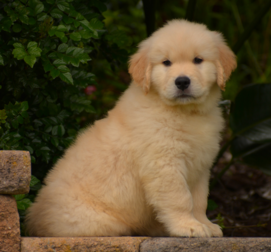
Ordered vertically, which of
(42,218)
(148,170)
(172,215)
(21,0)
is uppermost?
(21,0)

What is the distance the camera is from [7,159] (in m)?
2.04

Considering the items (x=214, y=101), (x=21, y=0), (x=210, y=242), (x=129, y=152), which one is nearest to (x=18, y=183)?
(x=129, y=152)

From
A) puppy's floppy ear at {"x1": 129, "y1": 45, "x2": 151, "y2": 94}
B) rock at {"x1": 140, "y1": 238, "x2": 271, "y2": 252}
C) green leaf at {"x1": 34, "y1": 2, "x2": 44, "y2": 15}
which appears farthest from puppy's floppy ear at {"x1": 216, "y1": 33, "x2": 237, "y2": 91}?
green leaf at {"x1": 34, "y1": 2, "x2": 44, "y2": 15}

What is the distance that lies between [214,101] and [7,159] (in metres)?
1.58

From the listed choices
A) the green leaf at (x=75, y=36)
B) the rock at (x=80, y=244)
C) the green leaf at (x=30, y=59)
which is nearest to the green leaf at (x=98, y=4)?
the green leaf at (x=75, y=36)

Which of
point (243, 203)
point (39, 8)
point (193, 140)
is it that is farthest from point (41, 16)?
point (243, 203)

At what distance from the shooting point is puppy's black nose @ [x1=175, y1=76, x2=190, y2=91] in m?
2.52

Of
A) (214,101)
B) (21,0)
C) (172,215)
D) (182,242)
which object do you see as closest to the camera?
(182,242)

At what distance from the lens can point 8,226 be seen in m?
2.06

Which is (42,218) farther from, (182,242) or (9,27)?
(9,27)

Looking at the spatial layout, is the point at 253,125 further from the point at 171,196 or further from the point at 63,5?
the point at 63,5

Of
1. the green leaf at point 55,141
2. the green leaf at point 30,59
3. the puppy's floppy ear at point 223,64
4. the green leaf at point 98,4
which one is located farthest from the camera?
the green leaf at point 98,4

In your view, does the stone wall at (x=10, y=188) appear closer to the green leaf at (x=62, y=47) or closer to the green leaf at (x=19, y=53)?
the green leaf at (x=19, y=53)

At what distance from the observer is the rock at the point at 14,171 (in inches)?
80.5
